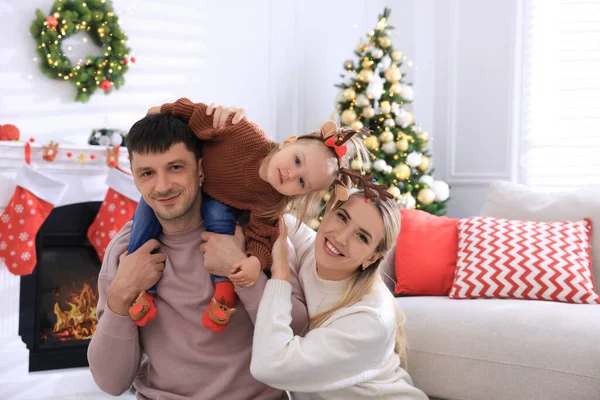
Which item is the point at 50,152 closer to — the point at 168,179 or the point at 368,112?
the point at 368,112

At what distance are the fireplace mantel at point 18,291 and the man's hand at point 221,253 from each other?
2.33 m

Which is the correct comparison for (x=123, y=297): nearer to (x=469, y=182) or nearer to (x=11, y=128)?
(x=11, y=128)

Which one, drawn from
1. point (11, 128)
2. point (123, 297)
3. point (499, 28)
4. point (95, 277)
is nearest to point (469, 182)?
point (499, 28)

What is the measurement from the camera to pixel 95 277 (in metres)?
3.93

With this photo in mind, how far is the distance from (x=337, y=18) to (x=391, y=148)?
139 cm

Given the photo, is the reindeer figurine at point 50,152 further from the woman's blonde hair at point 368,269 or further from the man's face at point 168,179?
the woman's blonde hair at point 368,269

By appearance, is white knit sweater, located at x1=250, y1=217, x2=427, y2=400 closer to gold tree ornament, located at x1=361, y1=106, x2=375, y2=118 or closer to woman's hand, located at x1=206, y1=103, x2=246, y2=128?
woman's hand, located at x1=206, y1=103, x2=246, y2=128

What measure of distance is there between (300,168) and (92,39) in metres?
2.83

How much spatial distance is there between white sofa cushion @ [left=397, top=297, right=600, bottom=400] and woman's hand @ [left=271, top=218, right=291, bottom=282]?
3.03 feet

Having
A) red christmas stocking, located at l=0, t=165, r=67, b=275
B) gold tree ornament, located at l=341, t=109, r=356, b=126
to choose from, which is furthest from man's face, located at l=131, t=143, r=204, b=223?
gold tree ornament, located at l=341, t=109, r=356, b=126

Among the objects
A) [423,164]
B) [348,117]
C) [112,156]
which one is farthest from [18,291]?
[423,164]

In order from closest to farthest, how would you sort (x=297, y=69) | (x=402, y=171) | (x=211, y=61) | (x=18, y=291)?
(x=18, y=291), (x=402, y=171), (x=211, y=61), (x=297, y=69)

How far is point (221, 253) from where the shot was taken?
1.61m

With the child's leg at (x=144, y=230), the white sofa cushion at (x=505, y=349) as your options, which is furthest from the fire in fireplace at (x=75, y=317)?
the child's leg at (x=144, y=230)
